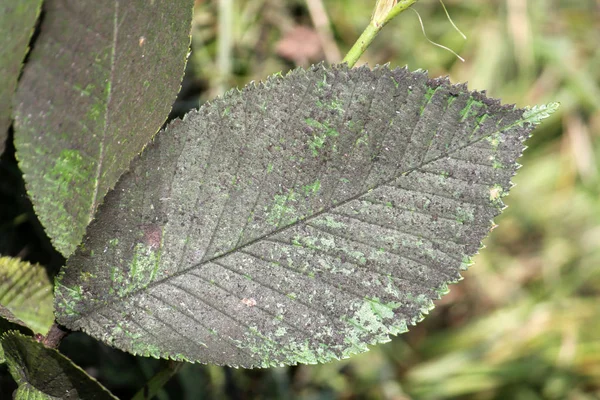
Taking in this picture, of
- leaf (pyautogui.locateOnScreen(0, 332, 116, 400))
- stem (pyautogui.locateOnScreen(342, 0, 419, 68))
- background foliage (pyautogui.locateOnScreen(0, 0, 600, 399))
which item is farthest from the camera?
background foliage (pyautogui.locateOnScreen(0, 0, 600, 399))

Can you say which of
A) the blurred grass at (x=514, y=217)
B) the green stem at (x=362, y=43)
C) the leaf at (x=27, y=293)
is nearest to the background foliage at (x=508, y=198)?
the blurred grass at (x=514, y=217)

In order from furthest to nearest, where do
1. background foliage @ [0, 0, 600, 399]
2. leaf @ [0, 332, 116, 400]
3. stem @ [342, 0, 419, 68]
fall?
background foliage @ [0, 0, 600, 399], stem @ [342, 0, 419, 68], leaf @ [0, 332, 116, 400]

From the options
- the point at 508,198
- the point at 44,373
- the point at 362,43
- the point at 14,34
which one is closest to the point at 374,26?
the point at 362,43

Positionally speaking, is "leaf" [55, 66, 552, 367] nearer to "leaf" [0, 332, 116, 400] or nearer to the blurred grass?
"leaf" [0, 332, 116, 400]

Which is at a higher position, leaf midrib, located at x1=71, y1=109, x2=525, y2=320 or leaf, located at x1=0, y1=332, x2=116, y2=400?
leaf midrib, located at x1=71, y1=109, x2=525, y2=320

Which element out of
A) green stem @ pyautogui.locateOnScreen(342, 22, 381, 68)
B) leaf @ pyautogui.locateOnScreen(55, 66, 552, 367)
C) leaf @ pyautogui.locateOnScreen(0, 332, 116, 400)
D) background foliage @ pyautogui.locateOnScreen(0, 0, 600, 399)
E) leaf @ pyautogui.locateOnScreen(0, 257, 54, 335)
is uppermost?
background foliage @ pyautogui.locateOnScreen(0, 0, 600, 399)

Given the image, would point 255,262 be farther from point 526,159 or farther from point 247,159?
point 526,159

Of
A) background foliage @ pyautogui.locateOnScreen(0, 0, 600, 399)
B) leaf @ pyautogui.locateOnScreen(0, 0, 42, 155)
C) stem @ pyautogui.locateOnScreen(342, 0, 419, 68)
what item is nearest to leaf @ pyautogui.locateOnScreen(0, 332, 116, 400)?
leaf @ pyautogui.locateOnScreen(0, 0, 42, 155)

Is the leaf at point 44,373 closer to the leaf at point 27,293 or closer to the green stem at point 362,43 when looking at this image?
the leaf at point 27,293
